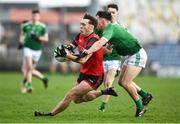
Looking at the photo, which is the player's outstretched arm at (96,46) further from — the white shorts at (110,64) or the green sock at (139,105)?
the white shorts at (110,64)

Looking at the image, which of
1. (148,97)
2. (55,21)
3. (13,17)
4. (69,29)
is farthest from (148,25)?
(148,97)

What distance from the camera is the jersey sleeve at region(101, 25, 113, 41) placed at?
1568 centimetres

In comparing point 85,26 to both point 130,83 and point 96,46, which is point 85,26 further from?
point 130,83

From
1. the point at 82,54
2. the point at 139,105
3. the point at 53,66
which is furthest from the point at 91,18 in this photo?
the point at 53,66

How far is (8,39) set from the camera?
50.3 m

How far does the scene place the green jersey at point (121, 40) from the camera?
15998 millimetres

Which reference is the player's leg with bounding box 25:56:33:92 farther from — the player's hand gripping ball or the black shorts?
the player's hand gripping ball

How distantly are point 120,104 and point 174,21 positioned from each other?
92.5 ft

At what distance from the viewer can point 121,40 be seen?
53.8 ft

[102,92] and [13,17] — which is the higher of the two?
[102,92]

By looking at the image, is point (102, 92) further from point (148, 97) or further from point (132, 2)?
point (132, 2)

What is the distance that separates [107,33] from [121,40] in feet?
2.36

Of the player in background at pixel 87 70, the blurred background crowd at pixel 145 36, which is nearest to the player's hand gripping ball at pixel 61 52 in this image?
the player in background at pixel 87 70

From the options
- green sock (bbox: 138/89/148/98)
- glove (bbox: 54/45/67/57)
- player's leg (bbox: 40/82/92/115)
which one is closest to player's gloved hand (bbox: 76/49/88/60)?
glove (bbox: 54/45/67/57)
